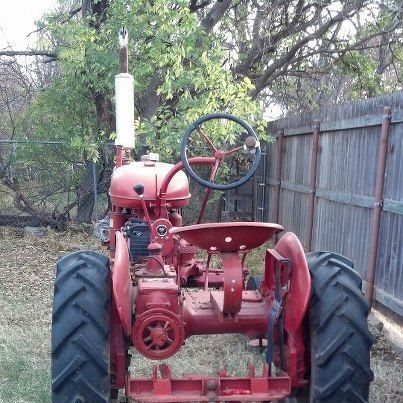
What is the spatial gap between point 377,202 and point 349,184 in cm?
87

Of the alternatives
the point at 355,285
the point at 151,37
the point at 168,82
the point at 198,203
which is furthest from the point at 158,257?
the point at 198,203

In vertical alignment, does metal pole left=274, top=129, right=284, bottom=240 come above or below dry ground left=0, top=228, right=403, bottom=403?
above

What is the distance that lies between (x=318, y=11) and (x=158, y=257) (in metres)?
7.56

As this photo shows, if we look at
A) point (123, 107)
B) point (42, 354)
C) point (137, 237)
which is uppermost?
point (123, 107)

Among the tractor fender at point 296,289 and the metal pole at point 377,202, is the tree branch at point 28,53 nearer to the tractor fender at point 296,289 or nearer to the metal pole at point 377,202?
the metal pole at point 377,202

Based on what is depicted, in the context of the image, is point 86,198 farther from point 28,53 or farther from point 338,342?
point 338,342

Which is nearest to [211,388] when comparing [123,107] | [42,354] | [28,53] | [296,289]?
[296,289]

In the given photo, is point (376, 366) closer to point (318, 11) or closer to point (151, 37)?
point (151, 37)

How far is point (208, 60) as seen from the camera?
24.6ft

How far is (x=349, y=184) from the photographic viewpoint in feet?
19.2

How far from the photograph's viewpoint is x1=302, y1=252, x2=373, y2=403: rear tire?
261 centimetres

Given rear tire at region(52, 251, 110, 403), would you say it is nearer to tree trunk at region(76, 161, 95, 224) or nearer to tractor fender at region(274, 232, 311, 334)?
tractor fender at region(274, 232, 311, 334)

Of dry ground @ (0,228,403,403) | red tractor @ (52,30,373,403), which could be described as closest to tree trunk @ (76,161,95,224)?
dry ground @ (0,228,403,403)

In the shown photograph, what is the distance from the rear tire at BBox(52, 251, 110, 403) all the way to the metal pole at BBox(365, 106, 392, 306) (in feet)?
9.82
